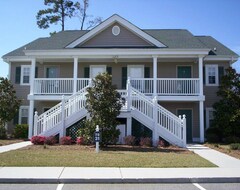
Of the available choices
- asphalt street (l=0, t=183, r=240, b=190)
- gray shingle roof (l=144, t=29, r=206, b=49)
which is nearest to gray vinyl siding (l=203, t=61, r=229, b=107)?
gray shingle roof (l=144, t=29, r=206, b=49)

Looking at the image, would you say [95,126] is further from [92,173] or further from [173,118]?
[92,173]

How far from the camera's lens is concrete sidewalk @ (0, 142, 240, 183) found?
27.6ft

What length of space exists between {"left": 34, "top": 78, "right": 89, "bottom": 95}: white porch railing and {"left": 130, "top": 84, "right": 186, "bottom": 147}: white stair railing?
5087mm

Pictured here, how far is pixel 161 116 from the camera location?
1734 centimetres

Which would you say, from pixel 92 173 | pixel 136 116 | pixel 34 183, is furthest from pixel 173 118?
pixel 34 183

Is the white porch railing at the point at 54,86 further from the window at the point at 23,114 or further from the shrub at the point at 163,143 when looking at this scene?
the shrub at the point at 163,143

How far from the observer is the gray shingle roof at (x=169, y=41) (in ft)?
69.9

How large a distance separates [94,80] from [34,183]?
27.3 ft

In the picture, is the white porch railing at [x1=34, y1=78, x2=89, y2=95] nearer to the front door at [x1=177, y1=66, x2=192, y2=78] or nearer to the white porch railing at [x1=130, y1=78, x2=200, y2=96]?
the white porch railing at [x1=130, y1=78, x2=200, y2=96]

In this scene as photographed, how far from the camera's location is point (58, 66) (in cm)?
2375

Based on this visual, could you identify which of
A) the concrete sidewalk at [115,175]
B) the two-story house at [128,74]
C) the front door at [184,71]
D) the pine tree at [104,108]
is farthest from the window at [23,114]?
the concrete sidewalk at [115,175]

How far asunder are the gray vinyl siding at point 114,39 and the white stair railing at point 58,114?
18.1ft

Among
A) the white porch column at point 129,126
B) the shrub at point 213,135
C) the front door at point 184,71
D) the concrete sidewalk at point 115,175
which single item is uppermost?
the front door at point 184,71

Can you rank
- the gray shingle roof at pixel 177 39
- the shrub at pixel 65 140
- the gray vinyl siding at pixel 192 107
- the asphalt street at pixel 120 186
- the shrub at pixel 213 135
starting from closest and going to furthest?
the asphalt street at pixel 120 186, the shrub at pixel 65 140, the shrub at pixel 213 135, the gray shingle roof at pixel 177 39, the gray vinyl siding at pixel 192 107
